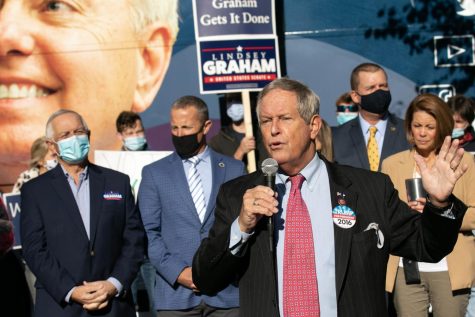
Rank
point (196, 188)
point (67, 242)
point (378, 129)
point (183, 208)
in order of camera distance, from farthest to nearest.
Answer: point (378, 129)
point (196, 188)
point (183, 208)
point (67, 242)

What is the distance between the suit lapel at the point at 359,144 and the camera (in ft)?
25.5

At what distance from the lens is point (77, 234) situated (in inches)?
248

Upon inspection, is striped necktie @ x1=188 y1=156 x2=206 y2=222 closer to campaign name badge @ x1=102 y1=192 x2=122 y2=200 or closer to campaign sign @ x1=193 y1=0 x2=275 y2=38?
campaign name badge @ x1=102 y1=192 x2=122 y2=200

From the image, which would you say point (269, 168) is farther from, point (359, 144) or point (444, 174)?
point (359, 144)

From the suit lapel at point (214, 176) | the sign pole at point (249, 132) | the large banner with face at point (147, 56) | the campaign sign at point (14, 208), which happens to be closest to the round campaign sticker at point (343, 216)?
the suit lapel at point (214, 176)

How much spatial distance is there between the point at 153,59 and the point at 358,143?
4418mm

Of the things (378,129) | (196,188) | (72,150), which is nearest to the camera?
(72,150)

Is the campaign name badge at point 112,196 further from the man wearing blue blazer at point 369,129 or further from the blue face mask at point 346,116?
the blue face mask at point 346,116

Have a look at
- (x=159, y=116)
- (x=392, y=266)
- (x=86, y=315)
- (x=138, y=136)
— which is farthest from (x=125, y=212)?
(x=159, y=116)

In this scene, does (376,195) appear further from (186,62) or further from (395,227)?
(186,62)

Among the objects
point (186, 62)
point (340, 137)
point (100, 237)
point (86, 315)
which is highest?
point (186, 62)

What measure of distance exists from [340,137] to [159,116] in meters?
4.05

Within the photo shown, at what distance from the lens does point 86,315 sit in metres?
6.29

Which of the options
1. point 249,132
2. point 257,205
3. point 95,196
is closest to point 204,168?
point 95,196
